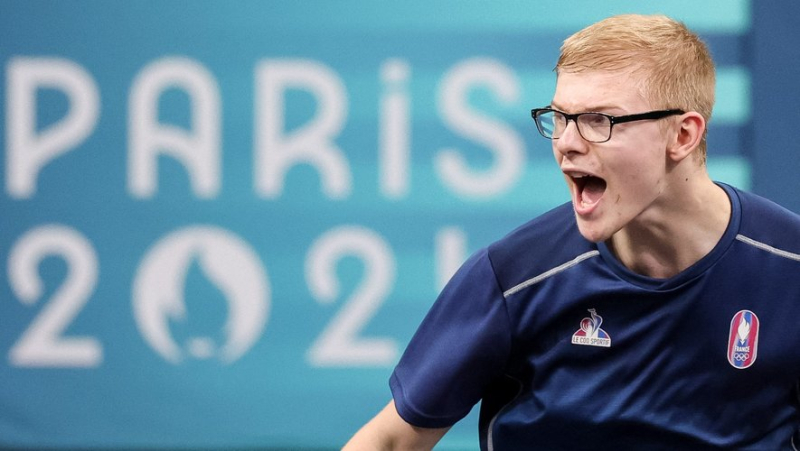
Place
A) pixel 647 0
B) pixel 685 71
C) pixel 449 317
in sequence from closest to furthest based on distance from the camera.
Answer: pixel 685 71, pixel 449 317, pixel 647 0

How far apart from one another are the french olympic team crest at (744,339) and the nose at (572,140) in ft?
1.22

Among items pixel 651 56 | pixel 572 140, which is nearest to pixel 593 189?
pixel 572 140

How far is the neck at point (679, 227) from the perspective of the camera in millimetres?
1724

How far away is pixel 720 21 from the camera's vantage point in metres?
3.14

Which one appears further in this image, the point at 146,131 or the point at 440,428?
the point at 146,131

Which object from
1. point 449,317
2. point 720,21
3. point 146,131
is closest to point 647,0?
point 720,21

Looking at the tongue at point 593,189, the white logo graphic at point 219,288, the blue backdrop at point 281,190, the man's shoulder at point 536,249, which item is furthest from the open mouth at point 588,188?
the white logo graphic at point 219,288

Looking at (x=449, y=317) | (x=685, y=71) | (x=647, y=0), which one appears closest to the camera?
(x=685, y=71)

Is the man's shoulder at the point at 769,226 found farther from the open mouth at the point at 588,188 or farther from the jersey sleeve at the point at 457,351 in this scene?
the jersey sleeve at the point at 457,351

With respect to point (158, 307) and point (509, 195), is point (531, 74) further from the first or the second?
point (158, 307)

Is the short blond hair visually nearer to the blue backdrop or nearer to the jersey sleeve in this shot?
the jersey sleeve

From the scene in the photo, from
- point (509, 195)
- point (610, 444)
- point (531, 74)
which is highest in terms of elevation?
point (531, 74)

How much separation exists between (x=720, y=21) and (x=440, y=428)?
1758 millimetres

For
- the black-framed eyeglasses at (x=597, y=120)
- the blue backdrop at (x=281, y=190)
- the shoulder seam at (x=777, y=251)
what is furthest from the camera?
the blue backdrop at (x=281, y=190)
